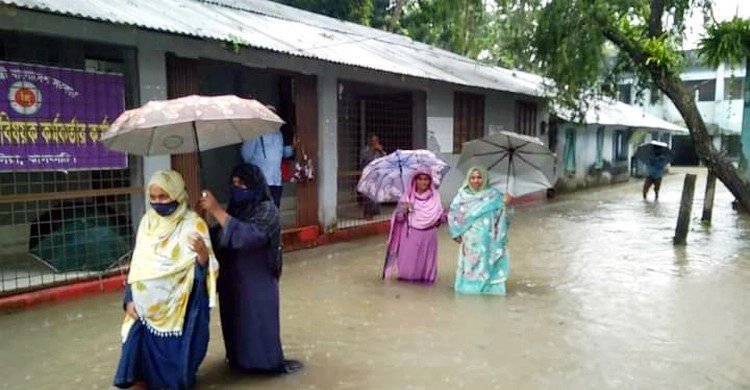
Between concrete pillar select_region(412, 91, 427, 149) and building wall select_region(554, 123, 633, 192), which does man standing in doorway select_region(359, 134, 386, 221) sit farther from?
building wall select_region(554, 123, 633, 192)

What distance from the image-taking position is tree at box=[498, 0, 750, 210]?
10.0m

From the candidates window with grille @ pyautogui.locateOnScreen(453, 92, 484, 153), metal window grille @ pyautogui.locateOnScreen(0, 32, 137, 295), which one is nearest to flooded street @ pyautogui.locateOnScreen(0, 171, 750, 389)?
metal window grille @ pyautogui.locateOnScreen(0, 32, 137, 295)

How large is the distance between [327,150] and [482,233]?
381 cm

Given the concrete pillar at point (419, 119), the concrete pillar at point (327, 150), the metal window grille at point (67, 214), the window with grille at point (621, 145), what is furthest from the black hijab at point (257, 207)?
the window with grille at point (621, 145)

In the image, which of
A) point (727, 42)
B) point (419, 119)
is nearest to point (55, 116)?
point (419, 119)

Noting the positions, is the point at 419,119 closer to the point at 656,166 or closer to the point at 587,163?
the point at 656,166

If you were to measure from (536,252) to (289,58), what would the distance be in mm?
4394

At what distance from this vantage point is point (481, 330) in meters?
5.00

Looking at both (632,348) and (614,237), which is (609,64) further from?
(632,348)

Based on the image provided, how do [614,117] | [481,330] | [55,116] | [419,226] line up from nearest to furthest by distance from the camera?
[481,330]
[55,116]
[419,226]
[614,117]

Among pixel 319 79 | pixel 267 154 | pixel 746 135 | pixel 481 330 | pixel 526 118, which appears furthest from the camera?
pixel 526 118

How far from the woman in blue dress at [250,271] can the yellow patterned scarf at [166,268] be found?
172 millimetres

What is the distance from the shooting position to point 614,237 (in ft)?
33.2

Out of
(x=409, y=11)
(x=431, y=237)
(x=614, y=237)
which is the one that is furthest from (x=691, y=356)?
(x=409, y=11)
